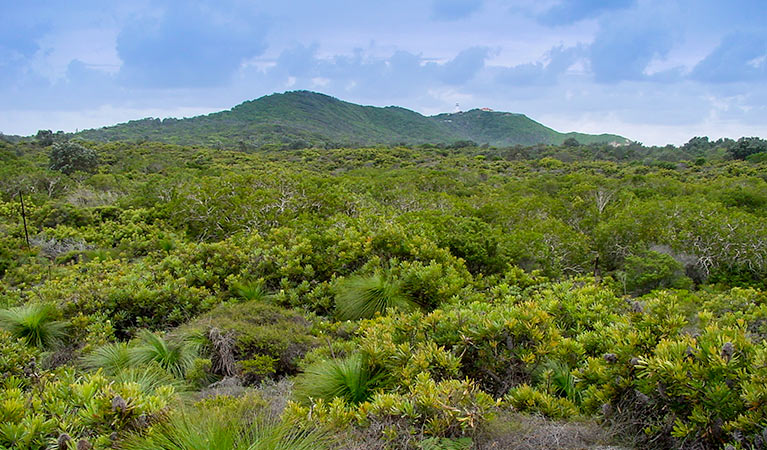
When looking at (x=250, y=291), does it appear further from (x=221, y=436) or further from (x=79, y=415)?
(x=221, y=436)

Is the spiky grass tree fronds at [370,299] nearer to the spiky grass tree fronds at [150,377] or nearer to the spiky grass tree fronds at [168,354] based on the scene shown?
the spiky grass tree fronds at [168,354]

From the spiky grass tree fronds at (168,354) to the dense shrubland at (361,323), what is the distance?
0.02 m

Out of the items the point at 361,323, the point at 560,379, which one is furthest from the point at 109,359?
the point at 560,379

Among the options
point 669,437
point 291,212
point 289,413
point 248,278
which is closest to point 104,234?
point 291,212

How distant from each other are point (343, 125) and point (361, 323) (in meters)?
144

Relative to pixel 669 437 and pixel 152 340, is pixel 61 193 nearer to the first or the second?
pixel 152 340

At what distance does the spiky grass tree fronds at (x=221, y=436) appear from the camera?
2180 mm

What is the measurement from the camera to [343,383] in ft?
11.3

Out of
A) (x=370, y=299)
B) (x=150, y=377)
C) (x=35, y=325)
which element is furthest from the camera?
(x=370, y=299)

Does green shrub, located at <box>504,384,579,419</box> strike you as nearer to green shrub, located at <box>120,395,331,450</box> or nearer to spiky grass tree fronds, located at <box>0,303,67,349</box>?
green shrub, located at <box>120,395,331,450</box>

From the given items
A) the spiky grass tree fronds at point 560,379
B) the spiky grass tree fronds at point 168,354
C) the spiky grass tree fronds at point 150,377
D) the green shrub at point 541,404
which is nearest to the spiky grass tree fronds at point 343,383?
the green shrub at point 541,404

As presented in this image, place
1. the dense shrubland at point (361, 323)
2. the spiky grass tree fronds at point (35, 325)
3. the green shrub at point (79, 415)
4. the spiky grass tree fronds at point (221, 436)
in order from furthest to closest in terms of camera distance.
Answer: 1. the spiky grass tree fronds at point (35, 325)
2. the dense shrubland at point (361, 323)
3. the green shrub at point (79, 415)
4. the spiky grass tree fronds at point (221, 436)

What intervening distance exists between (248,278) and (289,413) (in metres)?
4.79

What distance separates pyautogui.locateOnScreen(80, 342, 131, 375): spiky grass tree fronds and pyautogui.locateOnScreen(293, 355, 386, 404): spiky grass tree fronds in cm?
232
